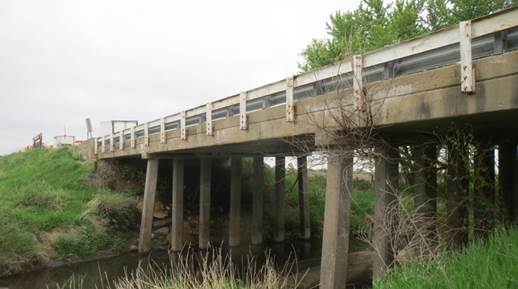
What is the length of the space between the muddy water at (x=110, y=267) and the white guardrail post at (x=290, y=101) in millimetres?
3700

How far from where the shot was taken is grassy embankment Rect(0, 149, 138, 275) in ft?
38.2

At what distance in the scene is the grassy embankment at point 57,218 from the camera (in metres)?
11.6

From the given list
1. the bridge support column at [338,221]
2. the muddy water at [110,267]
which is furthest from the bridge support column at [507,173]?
the muddy water at [110,267]

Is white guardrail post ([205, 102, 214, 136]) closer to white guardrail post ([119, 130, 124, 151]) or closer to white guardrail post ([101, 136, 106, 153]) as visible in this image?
white guardrail post ([119, 130, 124, 151])

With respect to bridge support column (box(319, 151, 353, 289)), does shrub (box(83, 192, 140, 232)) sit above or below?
below

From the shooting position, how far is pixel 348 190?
602cm

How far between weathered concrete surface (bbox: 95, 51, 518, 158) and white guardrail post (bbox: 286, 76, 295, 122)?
86 millimetres

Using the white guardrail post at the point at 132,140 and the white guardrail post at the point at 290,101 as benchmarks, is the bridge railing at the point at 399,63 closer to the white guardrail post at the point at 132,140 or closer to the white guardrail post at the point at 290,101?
the white guardrail post at the point at 290,101

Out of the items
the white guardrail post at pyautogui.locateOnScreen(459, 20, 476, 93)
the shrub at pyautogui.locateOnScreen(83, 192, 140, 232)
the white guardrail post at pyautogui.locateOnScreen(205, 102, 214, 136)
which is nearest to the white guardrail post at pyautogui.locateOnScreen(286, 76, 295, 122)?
the white guardrail post at pyautogui.locateOnScreen(459, 20, 476, 93)

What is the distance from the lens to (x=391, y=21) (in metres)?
22.0

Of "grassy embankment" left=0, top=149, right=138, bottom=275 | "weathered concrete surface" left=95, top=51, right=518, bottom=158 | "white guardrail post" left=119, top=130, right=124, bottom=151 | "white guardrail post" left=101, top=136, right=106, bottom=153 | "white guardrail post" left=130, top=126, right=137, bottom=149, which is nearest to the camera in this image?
"weathered concrete surface" left=95, top=51, right=518, bottom=158

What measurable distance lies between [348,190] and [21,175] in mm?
18432

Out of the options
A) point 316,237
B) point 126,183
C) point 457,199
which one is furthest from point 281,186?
point 457,199

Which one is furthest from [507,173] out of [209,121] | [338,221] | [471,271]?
[209,121]
